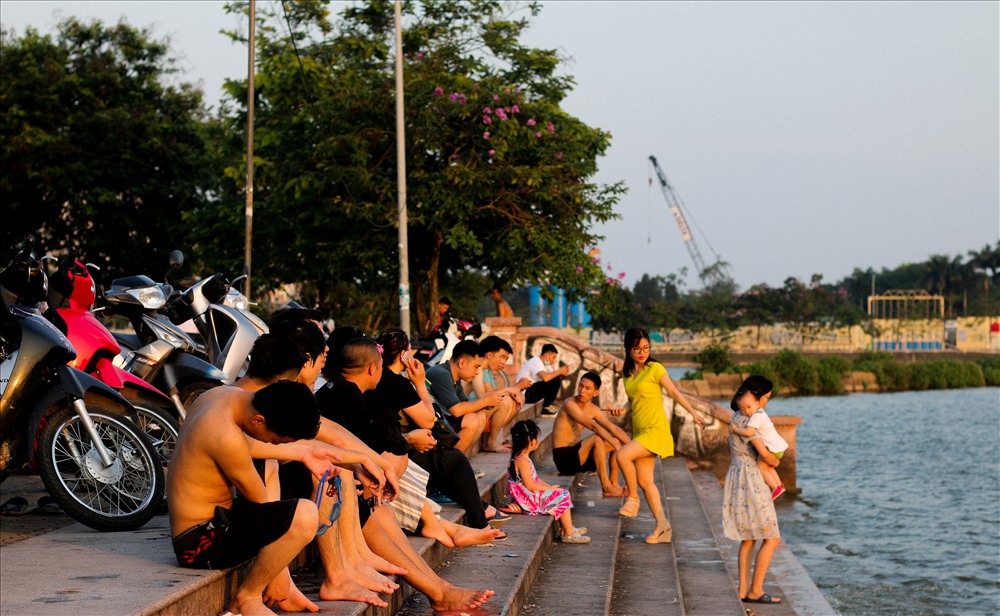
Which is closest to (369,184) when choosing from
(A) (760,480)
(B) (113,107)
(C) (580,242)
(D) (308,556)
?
(C) (580,242)

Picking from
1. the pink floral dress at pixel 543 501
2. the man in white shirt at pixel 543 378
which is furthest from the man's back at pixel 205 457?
the man in white shirt at pixel 543 378

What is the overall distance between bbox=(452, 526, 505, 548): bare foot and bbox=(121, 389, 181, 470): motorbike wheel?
166 centimetres

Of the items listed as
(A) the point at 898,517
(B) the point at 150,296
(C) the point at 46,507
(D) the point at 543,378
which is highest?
(B) the point at 150,296

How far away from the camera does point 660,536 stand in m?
8.54

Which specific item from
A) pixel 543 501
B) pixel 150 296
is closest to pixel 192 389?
pixel 150 296

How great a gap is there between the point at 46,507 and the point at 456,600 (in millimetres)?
2806

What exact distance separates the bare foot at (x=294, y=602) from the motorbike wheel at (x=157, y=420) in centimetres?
207

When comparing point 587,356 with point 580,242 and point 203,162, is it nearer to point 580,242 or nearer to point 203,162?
point 580,242

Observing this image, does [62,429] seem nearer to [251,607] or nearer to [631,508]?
[251,607]

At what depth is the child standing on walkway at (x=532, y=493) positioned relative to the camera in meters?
8.02

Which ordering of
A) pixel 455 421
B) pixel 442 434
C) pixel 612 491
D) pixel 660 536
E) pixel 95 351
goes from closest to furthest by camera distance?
pixel 95 351, pixel 442 434, pixel 660 536, pixel 455 421, pixel 612 491

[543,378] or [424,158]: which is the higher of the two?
[424,158]

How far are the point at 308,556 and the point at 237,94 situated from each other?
2152 centimetres

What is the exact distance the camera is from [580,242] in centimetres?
2336
